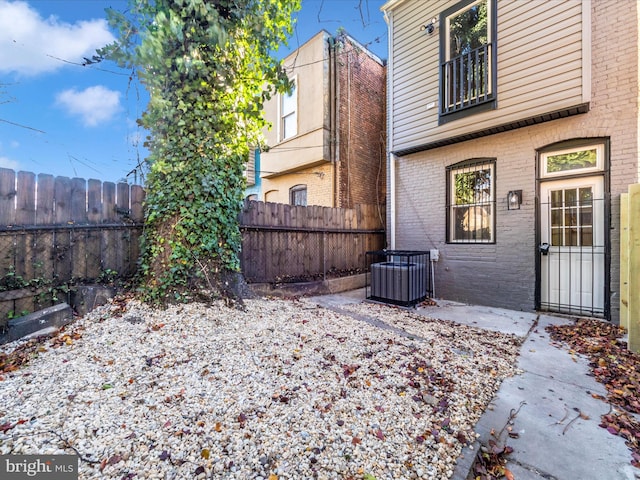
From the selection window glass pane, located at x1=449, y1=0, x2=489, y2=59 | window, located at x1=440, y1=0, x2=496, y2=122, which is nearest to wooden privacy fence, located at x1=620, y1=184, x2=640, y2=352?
window, located at x1=440, y1=0, x2=496, y2=122

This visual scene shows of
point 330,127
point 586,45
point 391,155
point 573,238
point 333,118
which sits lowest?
point 573,238

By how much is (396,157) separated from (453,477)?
6.39 metres

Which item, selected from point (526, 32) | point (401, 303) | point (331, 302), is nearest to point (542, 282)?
point (401, 303)

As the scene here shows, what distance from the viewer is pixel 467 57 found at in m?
5.56

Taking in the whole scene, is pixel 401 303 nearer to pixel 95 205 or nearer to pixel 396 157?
pixel 396 157

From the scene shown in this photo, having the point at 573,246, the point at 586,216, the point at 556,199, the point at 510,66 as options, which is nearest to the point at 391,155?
the point at 510,66

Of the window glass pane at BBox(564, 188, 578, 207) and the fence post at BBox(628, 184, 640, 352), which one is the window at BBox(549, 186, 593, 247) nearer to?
the window glass pane at BBox(564, 188, 578, 207)

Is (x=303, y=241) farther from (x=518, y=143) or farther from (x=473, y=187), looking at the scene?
(x=518, y=143)

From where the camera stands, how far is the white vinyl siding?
442cm

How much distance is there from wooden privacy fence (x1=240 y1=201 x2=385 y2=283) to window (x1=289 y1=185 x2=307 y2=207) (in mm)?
2423

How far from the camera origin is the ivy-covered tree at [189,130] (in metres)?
3.32

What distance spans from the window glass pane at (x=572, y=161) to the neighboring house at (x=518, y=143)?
2 cm

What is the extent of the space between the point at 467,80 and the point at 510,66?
0.72m

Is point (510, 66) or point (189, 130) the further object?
point (510, 66)
